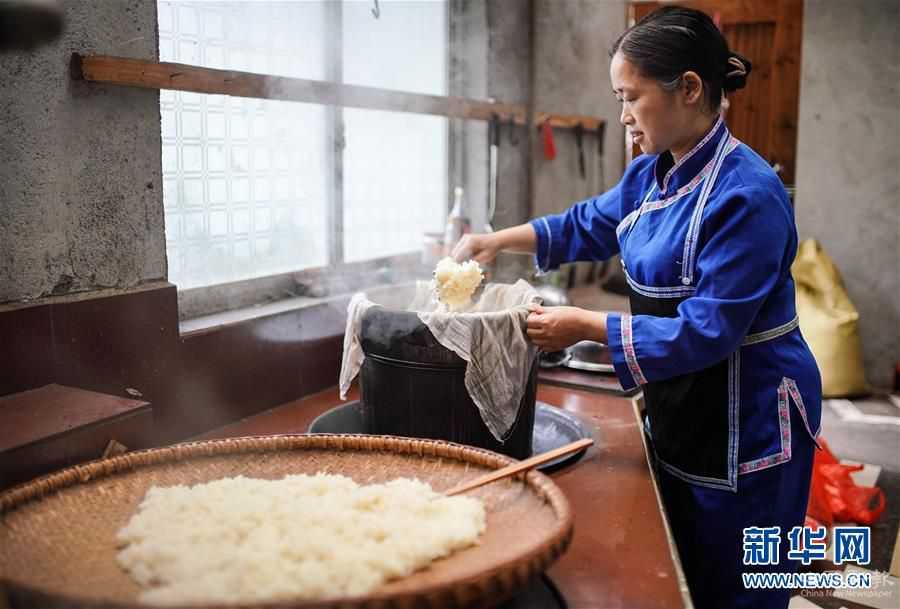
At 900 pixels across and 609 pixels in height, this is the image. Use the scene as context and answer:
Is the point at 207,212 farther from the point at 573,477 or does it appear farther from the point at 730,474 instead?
the point at 730,474

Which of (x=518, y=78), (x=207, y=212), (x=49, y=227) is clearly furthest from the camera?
(x=518, y=78)

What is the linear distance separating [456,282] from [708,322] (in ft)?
2.22

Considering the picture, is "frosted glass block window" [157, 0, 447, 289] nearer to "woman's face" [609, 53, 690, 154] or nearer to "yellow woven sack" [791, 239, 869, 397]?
"woman's face" [609, 53, 690, 154]

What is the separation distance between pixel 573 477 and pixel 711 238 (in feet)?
2.23

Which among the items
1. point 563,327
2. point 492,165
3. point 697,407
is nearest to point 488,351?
point 563,327

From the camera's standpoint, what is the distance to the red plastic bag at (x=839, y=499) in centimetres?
338

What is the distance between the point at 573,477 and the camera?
1.96 m

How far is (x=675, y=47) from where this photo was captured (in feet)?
5.99

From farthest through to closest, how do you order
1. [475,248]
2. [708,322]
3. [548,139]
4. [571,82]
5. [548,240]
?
[571,82]
[548,139]
[548,240]
[475,248]
[708,322]

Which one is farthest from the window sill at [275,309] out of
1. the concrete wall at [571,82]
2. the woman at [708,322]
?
the concrete wall at [571,82]

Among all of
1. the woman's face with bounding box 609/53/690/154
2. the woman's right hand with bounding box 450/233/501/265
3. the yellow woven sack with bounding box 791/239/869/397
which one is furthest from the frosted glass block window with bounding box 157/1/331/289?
the yellow woven sack with bounding box 791/239/869/397

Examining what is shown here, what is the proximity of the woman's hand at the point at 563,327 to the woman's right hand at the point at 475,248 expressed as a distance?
1.99ft

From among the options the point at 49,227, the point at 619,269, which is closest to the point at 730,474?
the point at 49,227

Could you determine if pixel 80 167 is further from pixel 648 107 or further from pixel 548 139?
pixel 548 139
